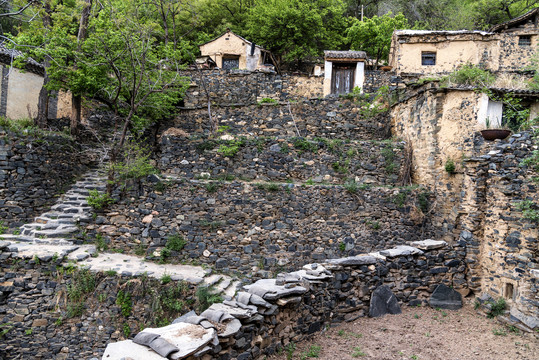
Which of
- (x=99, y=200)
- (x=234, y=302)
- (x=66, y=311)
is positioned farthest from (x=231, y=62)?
(x=234, y=302)

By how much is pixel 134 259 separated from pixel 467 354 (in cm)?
772

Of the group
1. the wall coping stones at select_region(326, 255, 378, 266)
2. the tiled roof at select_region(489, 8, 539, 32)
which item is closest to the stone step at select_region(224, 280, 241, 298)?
the wall coping stones at select_region(326, 255, 378, 266)

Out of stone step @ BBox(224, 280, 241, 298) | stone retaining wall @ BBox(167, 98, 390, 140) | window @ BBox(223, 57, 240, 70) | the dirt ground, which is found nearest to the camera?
the dirt ground

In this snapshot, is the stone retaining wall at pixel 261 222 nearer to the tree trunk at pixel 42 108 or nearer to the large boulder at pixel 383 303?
the large boulder at pixel 383 303

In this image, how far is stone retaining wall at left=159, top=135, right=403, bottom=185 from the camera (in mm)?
10727

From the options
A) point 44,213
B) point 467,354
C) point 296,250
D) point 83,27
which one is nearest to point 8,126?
point 44,213

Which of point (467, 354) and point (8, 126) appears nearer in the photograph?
point (467, 354)

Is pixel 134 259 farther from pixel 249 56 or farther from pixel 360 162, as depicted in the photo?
pixel 249 56

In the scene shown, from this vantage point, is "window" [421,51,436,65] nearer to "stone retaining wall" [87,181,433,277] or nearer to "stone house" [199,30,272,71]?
"stone house" [199,30,272,71]

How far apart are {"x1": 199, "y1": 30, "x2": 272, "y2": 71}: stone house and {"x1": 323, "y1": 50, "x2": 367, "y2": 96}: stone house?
5.14 m

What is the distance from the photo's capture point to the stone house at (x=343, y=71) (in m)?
15.3

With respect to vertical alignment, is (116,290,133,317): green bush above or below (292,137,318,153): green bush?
below

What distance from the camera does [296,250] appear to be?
362 inches

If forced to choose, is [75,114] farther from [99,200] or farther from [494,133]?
[494,133]
